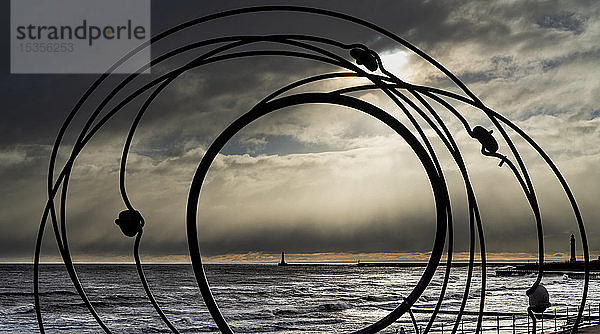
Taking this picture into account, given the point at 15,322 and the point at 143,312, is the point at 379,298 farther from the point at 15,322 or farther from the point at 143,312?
the point at 15,322

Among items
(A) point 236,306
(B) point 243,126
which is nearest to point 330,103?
(B) point 243,126

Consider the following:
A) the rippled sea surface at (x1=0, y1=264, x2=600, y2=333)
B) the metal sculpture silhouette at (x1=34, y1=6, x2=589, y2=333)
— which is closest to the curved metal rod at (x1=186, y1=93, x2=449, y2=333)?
the metal sculpture silhouette at (x1=34, y1=6, x2=589, y2=333)

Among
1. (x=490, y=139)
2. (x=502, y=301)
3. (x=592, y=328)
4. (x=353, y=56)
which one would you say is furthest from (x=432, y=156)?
(x=502, y=301)

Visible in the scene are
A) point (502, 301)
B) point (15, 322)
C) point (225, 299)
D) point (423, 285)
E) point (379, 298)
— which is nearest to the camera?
point (423, 285)

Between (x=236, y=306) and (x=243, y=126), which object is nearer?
(x=243, y=126)

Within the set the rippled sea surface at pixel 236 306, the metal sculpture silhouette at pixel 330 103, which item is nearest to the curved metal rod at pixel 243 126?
the metal sculpture silhouette at pixel 330 103

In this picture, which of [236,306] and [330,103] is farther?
[236,306]

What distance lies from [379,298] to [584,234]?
152 ft

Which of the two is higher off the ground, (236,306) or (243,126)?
(243,126)

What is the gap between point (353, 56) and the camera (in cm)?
386

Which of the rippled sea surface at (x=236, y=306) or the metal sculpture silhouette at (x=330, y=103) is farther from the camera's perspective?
the rippled sea surface at (x=236, y=306)

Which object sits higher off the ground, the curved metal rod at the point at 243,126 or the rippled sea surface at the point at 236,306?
the curved metal rod at the point at 243,126

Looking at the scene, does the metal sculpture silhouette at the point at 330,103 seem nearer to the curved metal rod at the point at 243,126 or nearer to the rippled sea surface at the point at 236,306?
the curved metal rod at the point at 243,126

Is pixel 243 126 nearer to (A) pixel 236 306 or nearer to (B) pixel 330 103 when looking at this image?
(B) pixel 330 103
